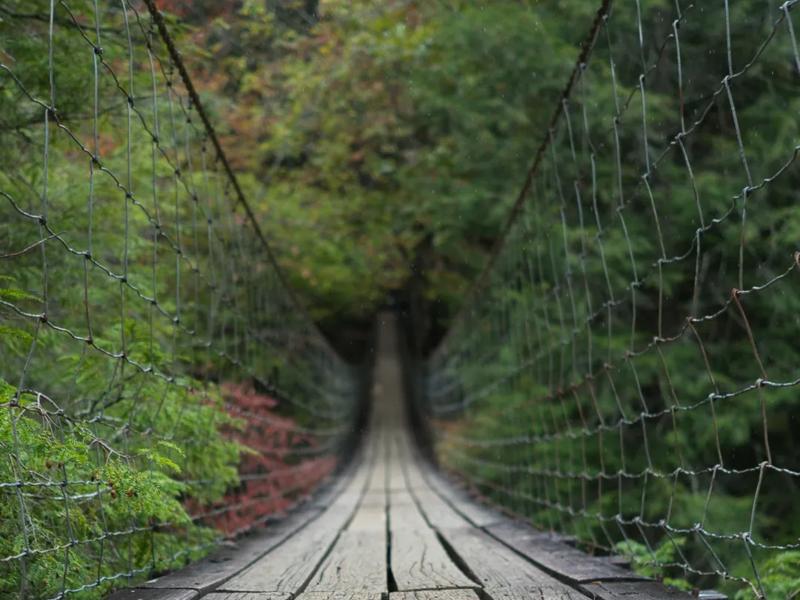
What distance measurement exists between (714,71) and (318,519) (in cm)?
593

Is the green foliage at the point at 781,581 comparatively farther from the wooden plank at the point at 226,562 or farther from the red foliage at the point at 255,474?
the red foliage at the point at 255,474

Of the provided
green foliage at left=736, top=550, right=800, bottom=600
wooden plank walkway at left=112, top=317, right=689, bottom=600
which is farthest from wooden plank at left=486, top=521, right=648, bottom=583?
green foliage at left=736, top=550, right=800, bottom=600

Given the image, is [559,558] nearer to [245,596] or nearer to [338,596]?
[338,596]

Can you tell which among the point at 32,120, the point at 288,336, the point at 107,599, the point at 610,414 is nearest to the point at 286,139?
the point at 288,336

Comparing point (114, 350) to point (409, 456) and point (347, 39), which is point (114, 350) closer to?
point (347, 39)

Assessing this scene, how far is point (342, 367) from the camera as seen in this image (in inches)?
503

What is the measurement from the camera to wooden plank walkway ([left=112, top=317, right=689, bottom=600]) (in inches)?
74.2

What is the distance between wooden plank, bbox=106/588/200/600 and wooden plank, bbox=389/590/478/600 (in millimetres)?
364

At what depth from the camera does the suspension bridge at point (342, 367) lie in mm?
1839

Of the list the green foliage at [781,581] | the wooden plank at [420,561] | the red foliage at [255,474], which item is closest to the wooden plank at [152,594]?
the wooden plank at [420,561]

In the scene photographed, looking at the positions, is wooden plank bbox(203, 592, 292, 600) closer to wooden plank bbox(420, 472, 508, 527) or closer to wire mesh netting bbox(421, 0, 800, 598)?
wooden plank bbox(420, 472, 508, 527)

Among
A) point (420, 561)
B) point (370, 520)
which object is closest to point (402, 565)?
point (420, 561)

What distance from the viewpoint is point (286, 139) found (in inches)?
319

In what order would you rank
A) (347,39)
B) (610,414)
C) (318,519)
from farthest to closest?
1. (347,39)
2. (610,414)
3. (318,519)
